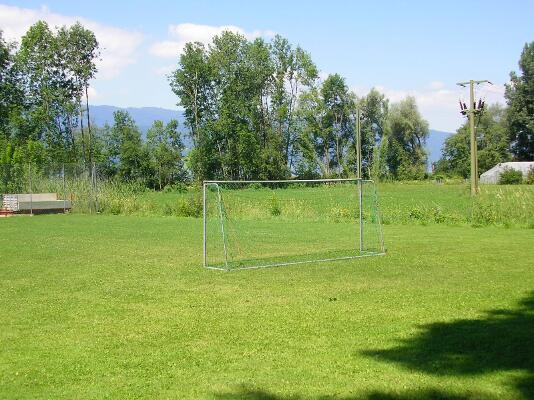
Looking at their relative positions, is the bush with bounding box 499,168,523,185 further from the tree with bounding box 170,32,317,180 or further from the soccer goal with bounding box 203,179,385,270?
the soccer goal with bounding box 203,179,385,270

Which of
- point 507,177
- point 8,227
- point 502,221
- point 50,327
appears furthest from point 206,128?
point 50,327

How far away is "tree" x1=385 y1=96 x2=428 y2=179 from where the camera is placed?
248 ft

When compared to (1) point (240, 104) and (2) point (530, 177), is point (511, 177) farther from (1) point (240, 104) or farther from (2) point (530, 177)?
(1) point (240, 104)

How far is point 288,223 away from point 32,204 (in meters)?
13.9

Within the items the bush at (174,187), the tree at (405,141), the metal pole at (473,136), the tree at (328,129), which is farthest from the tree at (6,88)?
the tree at (405,141)

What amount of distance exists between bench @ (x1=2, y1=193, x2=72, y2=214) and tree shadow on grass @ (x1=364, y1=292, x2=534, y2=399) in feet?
85.3

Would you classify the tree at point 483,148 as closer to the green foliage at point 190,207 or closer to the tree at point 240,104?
the tree at point 240,104

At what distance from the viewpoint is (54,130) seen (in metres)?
48.9

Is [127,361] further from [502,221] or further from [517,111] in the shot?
[517,111]

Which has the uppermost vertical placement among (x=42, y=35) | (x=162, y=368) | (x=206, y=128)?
(x=42, y=35)

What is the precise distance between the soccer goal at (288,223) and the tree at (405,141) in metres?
51.5

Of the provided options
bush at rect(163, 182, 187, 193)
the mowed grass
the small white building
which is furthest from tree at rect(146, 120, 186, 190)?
the mowed grass

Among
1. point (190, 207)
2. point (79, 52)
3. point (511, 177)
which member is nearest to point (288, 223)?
point (190, 207)

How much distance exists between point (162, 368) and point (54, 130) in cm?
4682
